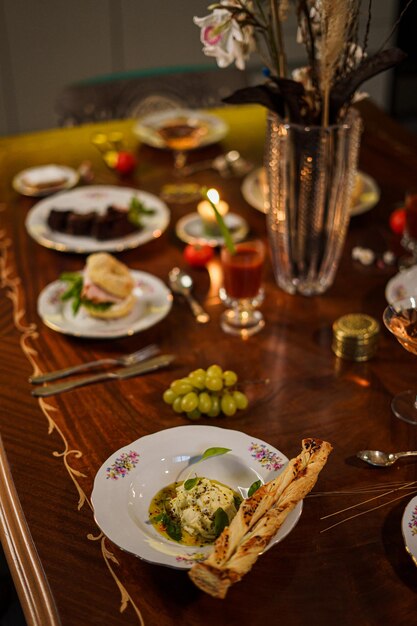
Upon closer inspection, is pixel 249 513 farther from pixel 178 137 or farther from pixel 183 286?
pixel 178 137

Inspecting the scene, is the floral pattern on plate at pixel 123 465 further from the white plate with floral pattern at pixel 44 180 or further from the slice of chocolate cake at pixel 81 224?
the white plate with floral pattern at pixel 44 180

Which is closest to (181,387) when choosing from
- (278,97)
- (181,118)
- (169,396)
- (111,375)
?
(169,396)

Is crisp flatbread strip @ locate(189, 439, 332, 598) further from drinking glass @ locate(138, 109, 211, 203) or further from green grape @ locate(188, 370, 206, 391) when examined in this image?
drinking glass @ locate(138, 109, 211, 203)

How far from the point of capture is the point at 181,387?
59.9 inches

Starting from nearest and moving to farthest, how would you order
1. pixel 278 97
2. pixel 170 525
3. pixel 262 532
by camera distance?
pixel 262 532 < pixel 170 525 < pixel 278 97

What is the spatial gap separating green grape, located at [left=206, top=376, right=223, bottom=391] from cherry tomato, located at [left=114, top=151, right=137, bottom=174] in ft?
3.85

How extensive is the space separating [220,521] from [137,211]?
3.87 feet

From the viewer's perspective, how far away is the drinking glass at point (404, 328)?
1513mm

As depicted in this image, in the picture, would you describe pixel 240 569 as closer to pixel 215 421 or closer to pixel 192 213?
pixel 215 421

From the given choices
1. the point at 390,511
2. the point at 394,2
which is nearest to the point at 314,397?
the point at 390,511

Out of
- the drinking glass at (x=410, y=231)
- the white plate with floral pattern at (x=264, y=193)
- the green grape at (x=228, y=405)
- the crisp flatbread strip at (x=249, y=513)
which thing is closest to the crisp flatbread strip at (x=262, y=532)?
the crisp flatbread strip at (x=249, y=513)

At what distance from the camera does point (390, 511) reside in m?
1.30

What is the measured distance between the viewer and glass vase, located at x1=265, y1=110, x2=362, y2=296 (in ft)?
5.70

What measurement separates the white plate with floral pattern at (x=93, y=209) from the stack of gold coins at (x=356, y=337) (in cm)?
66
